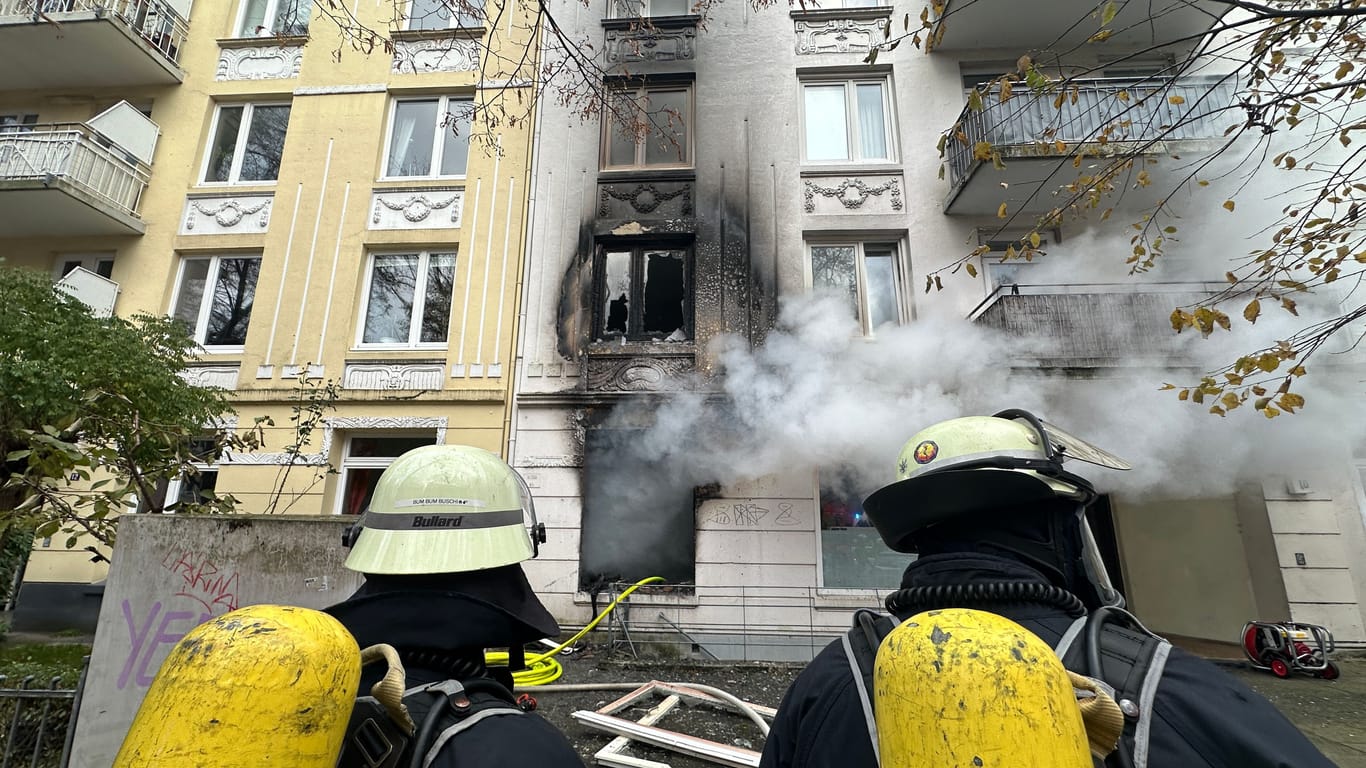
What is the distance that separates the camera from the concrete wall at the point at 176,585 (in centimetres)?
314

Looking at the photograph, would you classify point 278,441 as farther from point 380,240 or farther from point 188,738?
point 188,738

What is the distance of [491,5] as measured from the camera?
10703 millimetres

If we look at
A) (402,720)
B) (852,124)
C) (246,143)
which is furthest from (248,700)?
(246,143)

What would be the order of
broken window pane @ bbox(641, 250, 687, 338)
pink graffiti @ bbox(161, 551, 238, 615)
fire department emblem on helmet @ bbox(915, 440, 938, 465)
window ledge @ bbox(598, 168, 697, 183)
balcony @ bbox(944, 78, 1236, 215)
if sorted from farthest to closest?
window ledge @ bbox(598, 168, 697, 183) < broken window pane @ bbox(641, 250, 687, 338) < balcony @ bbox(944, 78, 1236, 215) < pink graffiti @ bbox(161, 551, 238, 615) < fire department emblem on helmet @ bbox(915, 440, 938, 465)

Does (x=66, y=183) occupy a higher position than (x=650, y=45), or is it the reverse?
(x=650, y=45)

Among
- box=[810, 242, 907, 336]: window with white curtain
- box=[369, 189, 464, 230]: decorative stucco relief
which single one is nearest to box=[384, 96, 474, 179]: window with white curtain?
box=[369, 189, 464, 230]: decorative stucco relief

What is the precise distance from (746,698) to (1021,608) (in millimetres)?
4950

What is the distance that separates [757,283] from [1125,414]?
16.2ft

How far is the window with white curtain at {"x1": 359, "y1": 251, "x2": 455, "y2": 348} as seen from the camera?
911 centimetres

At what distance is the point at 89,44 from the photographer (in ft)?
31.2

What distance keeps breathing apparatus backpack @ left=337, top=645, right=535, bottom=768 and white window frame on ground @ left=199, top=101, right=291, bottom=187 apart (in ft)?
37.0

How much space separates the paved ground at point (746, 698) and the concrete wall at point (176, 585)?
2.20m

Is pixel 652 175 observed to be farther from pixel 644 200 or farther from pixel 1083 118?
pixel 1083 118

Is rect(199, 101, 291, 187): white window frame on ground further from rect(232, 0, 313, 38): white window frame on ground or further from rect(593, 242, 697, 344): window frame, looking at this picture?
rect(593, 242, 697, 344): window frame
